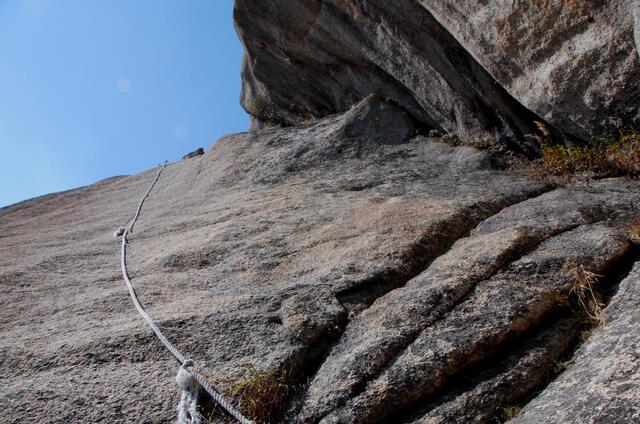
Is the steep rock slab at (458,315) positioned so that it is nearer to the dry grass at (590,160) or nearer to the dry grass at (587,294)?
the dry grass at (587,294)

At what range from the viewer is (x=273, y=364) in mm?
4152

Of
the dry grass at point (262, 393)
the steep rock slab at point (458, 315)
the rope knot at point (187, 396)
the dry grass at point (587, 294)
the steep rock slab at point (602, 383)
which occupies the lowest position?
the steep rock slab at point (602, 383)

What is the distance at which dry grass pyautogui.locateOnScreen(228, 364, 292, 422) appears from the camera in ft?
12.5

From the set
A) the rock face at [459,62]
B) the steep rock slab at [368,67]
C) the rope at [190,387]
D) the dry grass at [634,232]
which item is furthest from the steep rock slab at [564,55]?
the rope at [190,387]

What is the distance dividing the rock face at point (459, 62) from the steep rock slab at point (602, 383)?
10.4ft

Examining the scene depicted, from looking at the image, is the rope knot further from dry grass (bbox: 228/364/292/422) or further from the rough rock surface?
dry grass (bbox: 228/364/292/422)

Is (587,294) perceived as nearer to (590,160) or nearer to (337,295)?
(337,295)

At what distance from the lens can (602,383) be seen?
332cm

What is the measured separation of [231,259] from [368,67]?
16.9 feet

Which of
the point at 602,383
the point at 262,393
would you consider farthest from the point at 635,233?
the point at 262,393

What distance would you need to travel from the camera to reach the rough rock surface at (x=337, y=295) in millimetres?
3832

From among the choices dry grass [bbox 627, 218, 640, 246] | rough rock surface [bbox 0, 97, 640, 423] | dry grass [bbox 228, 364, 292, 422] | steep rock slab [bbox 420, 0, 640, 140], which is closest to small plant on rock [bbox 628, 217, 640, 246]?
dry grass [bbox 627, 218, 640, 246]

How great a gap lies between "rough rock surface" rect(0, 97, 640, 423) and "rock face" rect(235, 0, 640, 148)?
85 cm

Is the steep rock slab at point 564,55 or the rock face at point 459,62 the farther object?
the rock face at point 459,62
